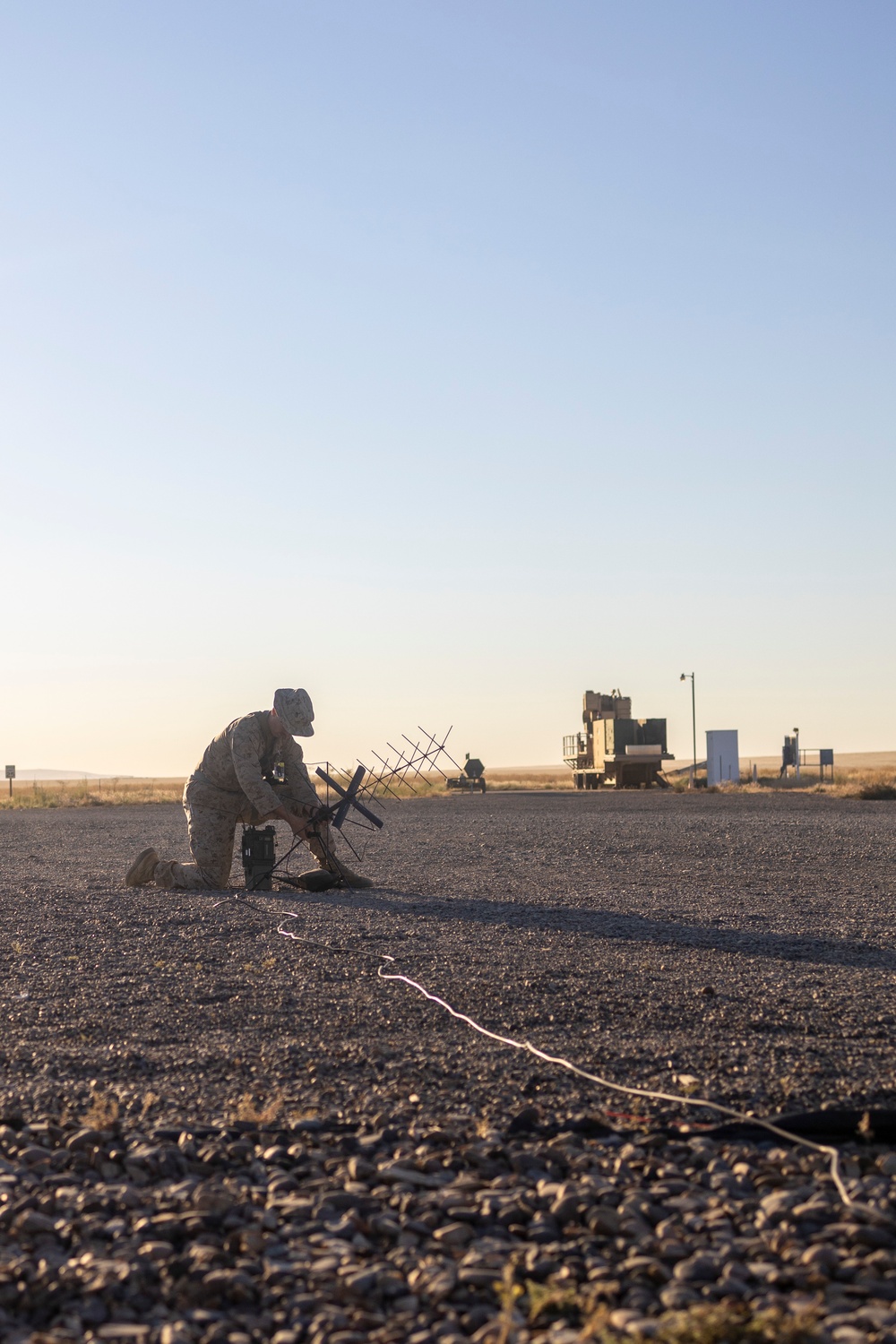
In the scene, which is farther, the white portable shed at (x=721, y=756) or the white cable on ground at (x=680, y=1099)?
the white portable shed at (x=721, y=756)

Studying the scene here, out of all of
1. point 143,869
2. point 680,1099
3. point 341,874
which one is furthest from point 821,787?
point 680,1099

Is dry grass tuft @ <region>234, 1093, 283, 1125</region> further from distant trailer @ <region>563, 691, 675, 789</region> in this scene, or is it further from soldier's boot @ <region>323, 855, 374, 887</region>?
distant trailer @ <region>563, 691, 675, 789</region>

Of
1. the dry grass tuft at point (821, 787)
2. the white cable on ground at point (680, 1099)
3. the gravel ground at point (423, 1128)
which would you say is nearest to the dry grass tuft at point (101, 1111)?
the gravel ground at point (423, 1128)

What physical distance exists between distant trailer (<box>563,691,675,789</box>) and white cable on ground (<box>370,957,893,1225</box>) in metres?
45.9

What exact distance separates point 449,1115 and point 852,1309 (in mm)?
1748

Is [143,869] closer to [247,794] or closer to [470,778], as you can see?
[247,794]

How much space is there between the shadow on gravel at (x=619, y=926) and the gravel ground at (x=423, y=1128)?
6 centimetres

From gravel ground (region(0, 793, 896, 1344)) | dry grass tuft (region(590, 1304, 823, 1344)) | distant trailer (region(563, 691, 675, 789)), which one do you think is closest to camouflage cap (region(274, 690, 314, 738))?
gravel ground (region(0, 793, 896, 1344))

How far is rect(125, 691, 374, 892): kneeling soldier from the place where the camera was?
36.7 ft

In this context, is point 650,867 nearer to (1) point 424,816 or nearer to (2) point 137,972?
(2) point 137,972

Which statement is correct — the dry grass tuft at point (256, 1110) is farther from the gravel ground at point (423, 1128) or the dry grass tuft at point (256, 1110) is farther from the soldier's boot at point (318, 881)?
the soldier's boot at point (318, 881)

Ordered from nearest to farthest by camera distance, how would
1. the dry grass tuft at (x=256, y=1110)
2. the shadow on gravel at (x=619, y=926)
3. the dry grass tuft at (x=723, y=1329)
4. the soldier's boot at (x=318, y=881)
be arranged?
the dry grass tuft at (x=723, y=1329) → the dry grass tuft at (x=256, y=1110) → the shadow on gravel at (x=619, y=926) → the soldier's boot at (x=318, y=881)

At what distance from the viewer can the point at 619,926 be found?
8.99 metres

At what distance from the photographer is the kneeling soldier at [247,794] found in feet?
36.7
